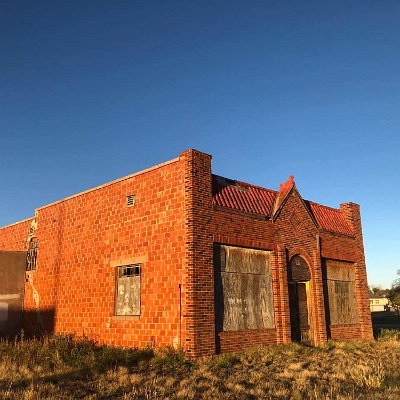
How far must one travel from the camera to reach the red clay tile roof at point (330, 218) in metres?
19.5

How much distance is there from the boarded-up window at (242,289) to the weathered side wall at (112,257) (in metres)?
1.57

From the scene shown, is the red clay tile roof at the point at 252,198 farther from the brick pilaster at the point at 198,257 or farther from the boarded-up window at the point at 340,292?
the boarded-up window at the point at 340,292

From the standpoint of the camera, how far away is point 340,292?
A: 63.7 ft

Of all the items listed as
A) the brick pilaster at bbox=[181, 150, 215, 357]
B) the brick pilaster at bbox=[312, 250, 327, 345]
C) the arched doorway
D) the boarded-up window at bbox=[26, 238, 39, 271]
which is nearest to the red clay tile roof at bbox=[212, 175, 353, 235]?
the brick pilaster at bbox=[181, 150, 215, 357]

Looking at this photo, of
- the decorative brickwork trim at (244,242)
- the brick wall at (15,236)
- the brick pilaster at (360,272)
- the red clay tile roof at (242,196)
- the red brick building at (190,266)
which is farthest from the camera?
the brick wall at (15,236)

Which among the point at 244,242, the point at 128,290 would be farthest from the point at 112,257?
the point at 244,242

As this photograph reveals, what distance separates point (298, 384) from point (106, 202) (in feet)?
32.1

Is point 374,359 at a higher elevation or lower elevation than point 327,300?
lower

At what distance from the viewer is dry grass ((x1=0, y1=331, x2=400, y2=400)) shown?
8898mm

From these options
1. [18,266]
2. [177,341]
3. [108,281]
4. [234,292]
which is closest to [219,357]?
[177,341]

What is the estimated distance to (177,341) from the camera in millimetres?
12445

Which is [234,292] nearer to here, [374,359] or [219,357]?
[219,357]

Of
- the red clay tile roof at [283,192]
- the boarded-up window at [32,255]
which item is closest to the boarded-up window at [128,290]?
the red clay tile roof at [283,192]

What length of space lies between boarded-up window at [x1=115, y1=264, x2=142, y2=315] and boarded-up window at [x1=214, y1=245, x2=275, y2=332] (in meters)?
2.78
